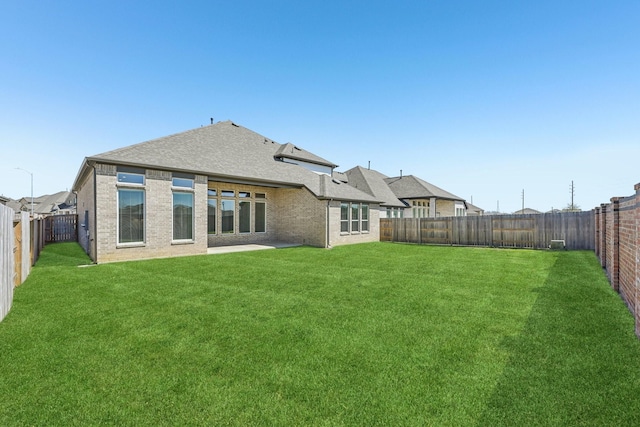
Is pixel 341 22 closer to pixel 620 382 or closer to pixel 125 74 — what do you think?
pixel 125 74

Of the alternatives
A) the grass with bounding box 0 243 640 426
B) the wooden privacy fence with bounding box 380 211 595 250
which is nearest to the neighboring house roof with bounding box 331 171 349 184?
the wooden privacy fence with bounding box 380 211 595 250

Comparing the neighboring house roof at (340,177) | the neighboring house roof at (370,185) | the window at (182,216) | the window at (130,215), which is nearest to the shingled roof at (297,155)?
the neighboring house roof at (340,177)

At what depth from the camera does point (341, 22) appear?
1273 cm

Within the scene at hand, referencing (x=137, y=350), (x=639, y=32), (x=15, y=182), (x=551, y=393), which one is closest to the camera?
(x=551, y=393)

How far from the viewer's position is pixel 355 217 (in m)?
18.7

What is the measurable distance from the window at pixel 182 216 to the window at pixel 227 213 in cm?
331

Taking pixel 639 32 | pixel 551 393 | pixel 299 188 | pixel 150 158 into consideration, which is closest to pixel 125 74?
pixel 150 158

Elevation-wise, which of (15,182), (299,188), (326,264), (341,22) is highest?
(341,22)

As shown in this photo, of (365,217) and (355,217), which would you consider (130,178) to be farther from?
(365,217)

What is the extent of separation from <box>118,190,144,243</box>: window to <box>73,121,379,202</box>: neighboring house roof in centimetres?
117

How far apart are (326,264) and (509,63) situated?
11.5m

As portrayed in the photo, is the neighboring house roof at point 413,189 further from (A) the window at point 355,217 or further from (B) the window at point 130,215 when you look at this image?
(B) the window at point 130,215

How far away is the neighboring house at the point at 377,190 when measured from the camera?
83.3ft

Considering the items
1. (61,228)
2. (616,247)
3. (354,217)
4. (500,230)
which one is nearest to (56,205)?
(61,228)
